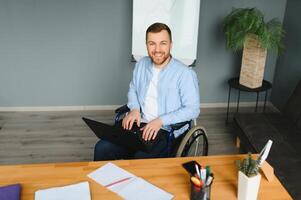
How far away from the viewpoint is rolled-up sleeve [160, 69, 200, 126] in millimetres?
1998

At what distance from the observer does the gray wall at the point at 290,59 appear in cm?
339

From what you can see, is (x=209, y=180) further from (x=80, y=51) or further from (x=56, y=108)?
(x=56, y=108)

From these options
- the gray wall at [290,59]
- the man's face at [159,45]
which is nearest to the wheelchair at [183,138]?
the man's face at [159,45]

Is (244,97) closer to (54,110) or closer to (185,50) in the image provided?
(185,50)

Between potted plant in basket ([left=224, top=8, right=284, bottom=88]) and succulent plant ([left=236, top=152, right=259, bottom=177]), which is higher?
potted plant in basket ([left=224, top=8, right=284, bottom=88])

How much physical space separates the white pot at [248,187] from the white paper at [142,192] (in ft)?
0.89

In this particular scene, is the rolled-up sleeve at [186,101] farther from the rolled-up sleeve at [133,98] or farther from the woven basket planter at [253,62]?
the woven basket planter at [253,62]

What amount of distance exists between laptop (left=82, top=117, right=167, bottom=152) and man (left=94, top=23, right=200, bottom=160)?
0.03m

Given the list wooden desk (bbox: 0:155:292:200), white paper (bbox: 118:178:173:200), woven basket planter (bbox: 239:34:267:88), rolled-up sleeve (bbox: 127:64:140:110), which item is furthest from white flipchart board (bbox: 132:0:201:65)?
white paper (bbox: 118:178:173:200)

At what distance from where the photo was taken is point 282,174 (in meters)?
2.05

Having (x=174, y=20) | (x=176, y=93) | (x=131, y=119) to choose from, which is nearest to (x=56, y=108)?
(x=174, y=20)

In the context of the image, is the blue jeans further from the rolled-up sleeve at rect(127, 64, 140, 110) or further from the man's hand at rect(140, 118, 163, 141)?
the rolled-up sleeve at rect(127, 64, 140, 110)

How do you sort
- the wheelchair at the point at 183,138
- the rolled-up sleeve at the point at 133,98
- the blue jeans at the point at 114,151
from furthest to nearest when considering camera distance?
1. the rolled-up sleeve at the point at 133,98
2. the blue jeans at the point at 114,151
3. the wheelchair at the point at 183,138

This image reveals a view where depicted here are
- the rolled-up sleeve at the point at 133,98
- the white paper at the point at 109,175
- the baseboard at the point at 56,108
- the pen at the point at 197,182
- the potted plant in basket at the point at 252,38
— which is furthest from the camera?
the baseboard at the point at 56,108
